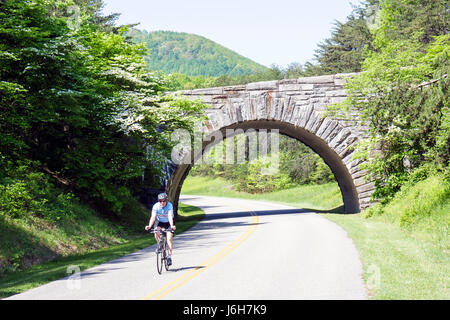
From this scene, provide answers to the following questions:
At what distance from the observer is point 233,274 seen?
9.60m

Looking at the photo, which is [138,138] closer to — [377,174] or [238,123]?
[238,123]

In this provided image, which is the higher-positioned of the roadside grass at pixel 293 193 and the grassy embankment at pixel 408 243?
the grassy embankment at pixel 408 243

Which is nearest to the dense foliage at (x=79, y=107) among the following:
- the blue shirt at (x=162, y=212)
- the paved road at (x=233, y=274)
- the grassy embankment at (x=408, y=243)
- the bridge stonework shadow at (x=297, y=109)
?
the bridge stonework shadow at (x=297, y=109)

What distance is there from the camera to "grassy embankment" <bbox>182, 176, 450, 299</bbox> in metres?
8.01

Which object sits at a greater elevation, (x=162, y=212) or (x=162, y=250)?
(x=162, y=212)

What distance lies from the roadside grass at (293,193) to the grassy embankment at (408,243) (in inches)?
553

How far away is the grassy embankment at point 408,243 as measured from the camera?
801 cm

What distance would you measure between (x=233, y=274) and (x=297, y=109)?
15.9 m

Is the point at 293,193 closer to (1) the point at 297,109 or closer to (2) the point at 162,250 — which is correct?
(1) the point at 297,109

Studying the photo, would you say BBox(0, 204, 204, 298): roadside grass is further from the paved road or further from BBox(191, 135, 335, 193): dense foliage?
BBox(191, 135, 335, 193): dense foliage

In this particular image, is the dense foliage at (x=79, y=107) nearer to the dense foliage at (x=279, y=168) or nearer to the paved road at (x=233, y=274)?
the paved road at (x=233, y=274)

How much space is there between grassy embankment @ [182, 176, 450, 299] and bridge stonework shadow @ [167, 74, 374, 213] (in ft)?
11.6

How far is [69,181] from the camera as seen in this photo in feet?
68.6

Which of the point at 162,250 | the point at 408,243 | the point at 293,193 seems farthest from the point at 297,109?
the point at 293,193
